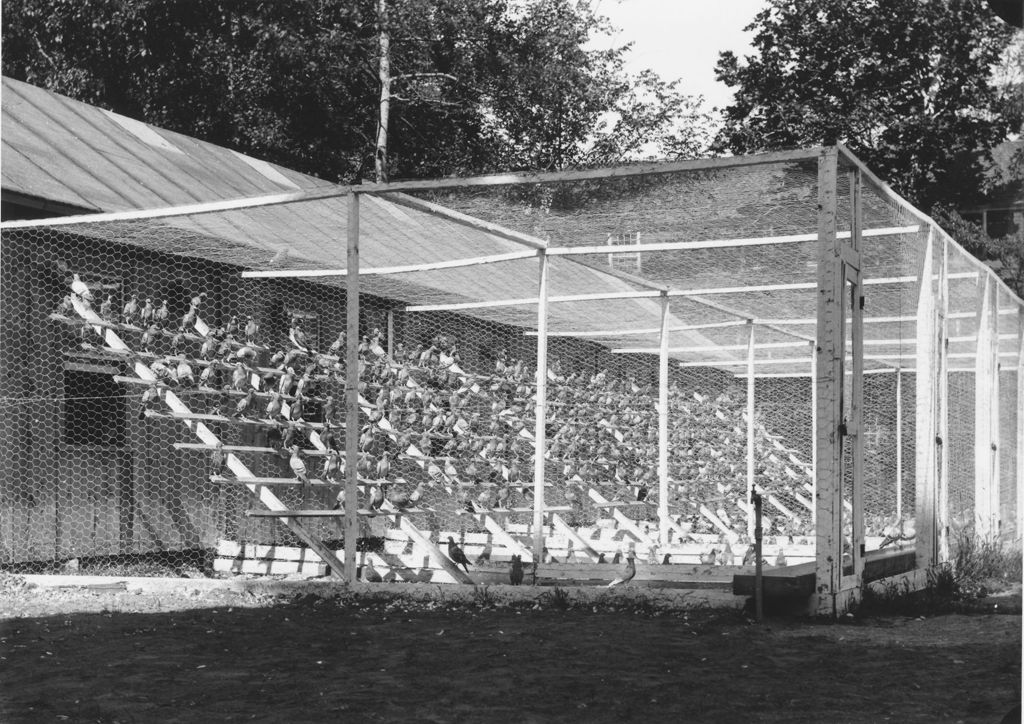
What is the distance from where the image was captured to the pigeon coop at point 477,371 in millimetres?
8133

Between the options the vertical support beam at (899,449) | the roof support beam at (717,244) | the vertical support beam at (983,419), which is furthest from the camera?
the vertical support beam at (899,449)

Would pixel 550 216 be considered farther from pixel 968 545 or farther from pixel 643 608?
pixel 968 545

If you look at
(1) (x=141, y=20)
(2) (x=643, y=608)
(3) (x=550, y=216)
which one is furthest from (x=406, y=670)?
(1) (x=141, y=20)

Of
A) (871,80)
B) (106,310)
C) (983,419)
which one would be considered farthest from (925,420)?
(871,80)

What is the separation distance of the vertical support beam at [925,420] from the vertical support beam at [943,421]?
27 cm

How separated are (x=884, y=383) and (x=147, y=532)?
35.1 feet

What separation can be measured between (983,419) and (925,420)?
2616 mm

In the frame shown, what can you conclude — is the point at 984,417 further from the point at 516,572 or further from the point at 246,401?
the point at 246,401

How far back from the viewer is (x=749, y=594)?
7199mm

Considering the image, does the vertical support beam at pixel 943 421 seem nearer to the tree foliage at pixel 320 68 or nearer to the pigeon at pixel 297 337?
the pigeon at pixel 297 337

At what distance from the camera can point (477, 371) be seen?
47.7 ft

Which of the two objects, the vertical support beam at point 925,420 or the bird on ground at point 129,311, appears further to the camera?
the bird on ground at point 129,311

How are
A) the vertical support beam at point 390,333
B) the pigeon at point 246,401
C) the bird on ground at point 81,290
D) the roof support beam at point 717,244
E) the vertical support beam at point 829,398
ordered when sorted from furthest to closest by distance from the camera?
the vertical support beam at point 390,333
the pigeon at point 246,401
the bird on ground at point 81,290
the roof support beam at point 717,244
the vertical support beam at point 829,398

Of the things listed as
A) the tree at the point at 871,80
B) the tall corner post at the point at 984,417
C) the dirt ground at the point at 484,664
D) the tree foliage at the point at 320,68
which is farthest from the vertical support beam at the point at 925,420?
the tree foliage at the point at 320,68
